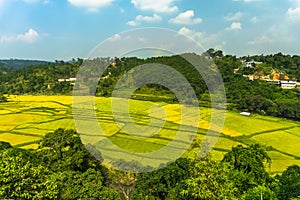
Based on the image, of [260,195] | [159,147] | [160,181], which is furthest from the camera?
[159,147]

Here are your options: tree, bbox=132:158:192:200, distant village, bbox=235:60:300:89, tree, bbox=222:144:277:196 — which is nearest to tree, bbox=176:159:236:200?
tree, bbox=222:144:277:196

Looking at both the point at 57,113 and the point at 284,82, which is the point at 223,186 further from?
the point at 284,82

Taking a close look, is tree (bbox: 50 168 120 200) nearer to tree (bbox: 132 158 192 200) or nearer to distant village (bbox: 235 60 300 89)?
tree (bbox: 132 158 192 200)

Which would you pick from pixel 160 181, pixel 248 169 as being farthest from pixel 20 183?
pixel 248 169

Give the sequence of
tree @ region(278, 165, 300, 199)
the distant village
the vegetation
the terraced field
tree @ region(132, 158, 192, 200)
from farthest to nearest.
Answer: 1. the distant village
2. the terraced field
3. tree @ region(132, 158, 192, 200)
4. tree @ region(278, 165, 300, 199)
5. the vegetation

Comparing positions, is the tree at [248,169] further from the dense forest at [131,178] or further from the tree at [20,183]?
the tree at [20,183]

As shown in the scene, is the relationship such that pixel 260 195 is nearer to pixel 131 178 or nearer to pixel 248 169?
pixel 248 169

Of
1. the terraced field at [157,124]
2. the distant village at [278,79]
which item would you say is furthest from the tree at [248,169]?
the distant village at [278,79]
